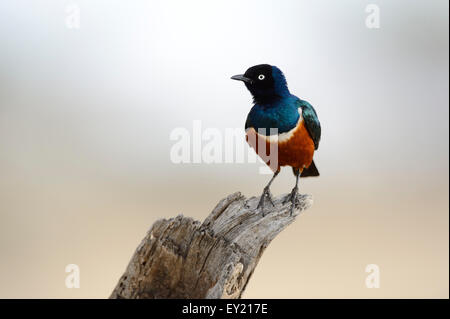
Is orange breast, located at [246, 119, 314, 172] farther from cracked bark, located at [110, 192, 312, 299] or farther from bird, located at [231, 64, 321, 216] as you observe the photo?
cracked bark, located at [110, 192, 312, 299]

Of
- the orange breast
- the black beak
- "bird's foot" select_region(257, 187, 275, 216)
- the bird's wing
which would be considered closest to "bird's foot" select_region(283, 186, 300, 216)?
"bird's foot" select_region(257, 187, 275, 216)

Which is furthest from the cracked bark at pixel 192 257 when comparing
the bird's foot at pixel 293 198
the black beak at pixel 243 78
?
the black beak at pixel 243 78

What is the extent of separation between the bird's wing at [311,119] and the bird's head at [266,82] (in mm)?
181

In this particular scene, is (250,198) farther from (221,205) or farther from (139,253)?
(139,253)

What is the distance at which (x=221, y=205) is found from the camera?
351 cm

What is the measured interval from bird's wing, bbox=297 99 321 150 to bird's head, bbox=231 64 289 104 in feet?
0.59

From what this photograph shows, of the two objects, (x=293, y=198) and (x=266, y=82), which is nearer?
(x=293, y=198)

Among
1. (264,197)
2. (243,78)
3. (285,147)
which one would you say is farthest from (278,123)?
(264,197)

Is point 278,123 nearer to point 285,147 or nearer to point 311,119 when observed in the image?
point 285,147

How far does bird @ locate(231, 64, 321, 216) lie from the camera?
12.9ft

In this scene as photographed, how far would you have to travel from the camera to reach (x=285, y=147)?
3945 mm

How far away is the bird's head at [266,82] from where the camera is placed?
13.3 feet

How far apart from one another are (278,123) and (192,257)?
1.29 meters
